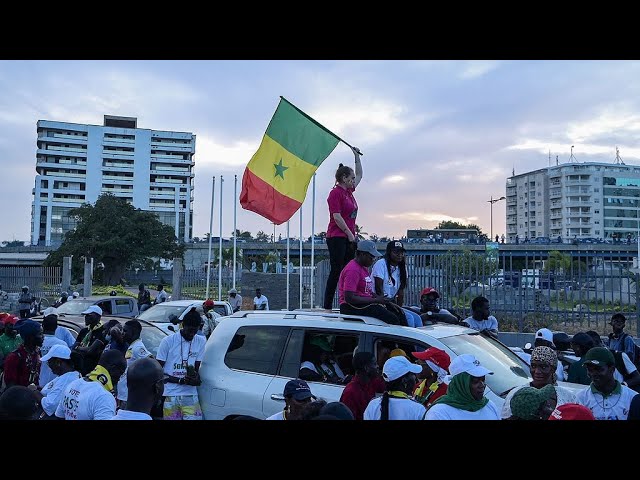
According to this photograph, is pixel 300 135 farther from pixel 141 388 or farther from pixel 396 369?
pixel 141 388

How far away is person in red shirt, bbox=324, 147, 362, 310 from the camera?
684cm

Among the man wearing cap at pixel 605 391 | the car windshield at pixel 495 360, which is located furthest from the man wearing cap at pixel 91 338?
the man wearing cap at pixel 605 391

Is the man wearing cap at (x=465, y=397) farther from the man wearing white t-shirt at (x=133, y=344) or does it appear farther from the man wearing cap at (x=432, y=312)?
the man wearing white t-shirt at (x=133, y=344)

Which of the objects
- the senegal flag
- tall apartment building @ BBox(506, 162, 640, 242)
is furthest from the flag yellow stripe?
tall apartment building @ BBox(506, 162, 640, 242)

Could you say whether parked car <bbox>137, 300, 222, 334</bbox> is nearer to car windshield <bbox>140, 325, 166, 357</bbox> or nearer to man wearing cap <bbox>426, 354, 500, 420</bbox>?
car windshield <bbox>140, 325, 166, 357</bbox>

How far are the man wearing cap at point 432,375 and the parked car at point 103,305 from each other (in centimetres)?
916

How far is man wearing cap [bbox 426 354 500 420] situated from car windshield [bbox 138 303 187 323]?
10.0 m

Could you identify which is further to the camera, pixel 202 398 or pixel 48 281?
pixel 48 281
